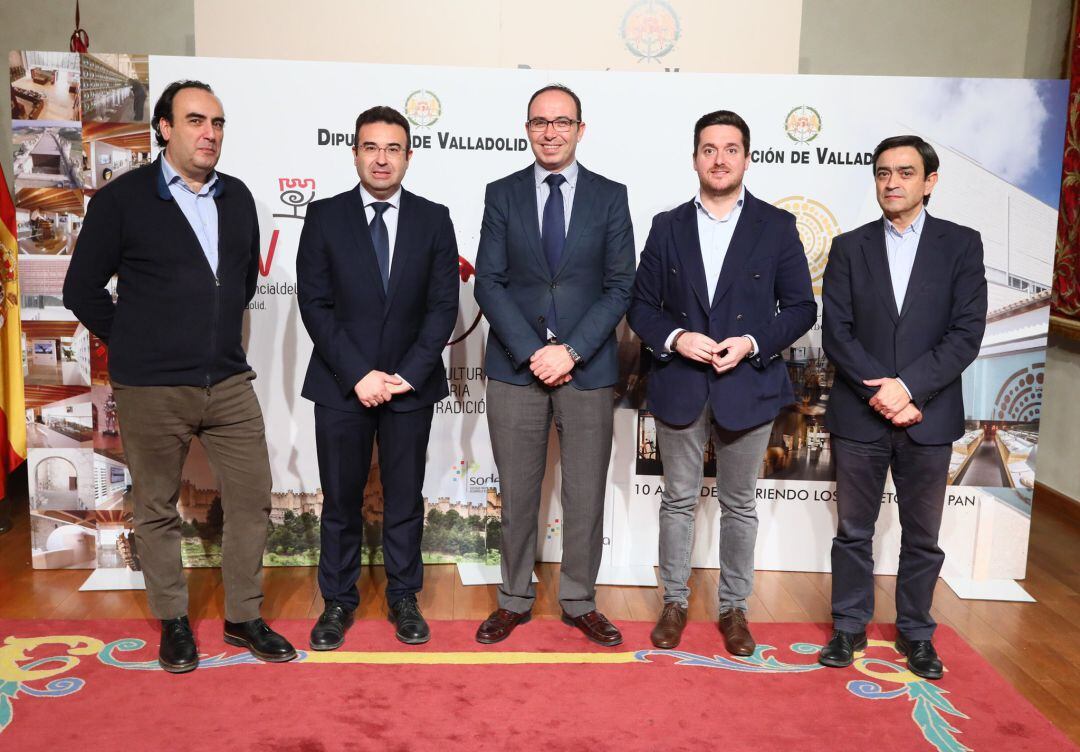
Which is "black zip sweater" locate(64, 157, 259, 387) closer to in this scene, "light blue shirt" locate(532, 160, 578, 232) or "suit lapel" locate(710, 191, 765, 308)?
"light blue shirt" locate(532, 160, 578, 232)

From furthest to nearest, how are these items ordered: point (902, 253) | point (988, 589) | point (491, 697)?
1. point (988, 589)
2. point (902, 253)
3. point (491, 697)

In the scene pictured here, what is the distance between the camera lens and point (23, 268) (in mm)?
3867

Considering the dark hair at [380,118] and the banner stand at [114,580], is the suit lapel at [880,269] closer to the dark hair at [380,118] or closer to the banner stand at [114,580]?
the dark hair at [380,118]

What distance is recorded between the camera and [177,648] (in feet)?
10.1

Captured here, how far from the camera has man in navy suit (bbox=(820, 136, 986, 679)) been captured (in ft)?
10.1

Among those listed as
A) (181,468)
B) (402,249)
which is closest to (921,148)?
(402,249)

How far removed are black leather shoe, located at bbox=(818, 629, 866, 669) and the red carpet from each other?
40mm

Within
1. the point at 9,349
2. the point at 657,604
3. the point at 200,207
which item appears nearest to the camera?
the point at 200,207

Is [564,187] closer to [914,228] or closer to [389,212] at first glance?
[389,212]

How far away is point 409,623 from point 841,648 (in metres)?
1.48

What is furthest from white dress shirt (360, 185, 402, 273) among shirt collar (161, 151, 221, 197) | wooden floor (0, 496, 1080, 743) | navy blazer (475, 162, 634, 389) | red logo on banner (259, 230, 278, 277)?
wooden floor (0, 496, 1080, 743)

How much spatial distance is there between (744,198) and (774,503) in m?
1.48

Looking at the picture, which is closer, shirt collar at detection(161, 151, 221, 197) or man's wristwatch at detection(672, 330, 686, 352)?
shirt collar at detection(161, 151, 221, 197)

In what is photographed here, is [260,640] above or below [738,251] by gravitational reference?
below
